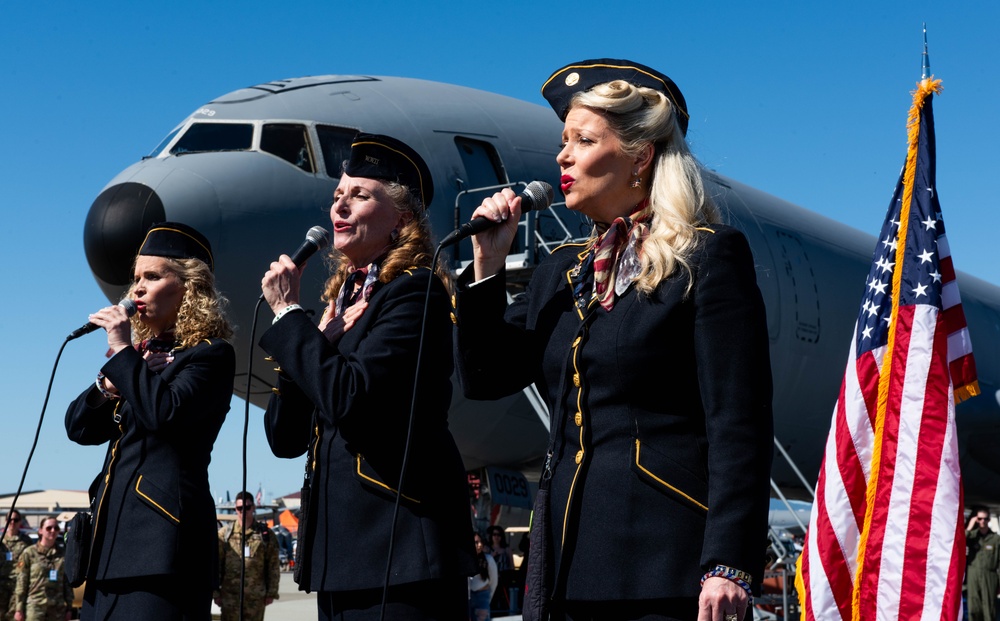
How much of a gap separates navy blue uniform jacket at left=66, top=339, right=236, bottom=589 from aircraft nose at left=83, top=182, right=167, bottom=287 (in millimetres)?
3549

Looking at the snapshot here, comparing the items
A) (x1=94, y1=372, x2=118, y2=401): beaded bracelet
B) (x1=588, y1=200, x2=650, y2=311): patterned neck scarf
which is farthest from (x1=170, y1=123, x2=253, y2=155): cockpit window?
(x1=588, y1=200, x2=650, y2=311): patterned neck scarf

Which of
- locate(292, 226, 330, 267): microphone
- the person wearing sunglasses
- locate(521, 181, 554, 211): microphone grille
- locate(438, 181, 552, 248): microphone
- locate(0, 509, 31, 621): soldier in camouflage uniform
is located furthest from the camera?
the person wearing sunglasses

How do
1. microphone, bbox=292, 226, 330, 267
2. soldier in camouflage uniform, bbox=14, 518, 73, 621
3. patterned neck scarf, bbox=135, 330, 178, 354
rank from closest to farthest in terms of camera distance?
1. microphone, bbox=292, 226, 330, 267
2. patterned neck scarf, bbox=135, 330, 178, 354
3. soldier in camouflage uniform, bbox=14, 518, 73, 621

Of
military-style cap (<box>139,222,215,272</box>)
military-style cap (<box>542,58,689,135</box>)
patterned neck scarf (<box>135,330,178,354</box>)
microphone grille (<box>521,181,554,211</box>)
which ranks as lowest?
patterned neck scarf (<box>135,330,178,354</box>)

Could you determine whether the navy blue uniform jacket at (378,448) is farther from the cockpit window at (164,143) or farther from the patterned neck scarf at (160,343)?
the cockpit window at (164,143)

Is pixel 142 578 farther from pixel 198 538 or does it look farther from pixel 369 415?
pixel 369 415

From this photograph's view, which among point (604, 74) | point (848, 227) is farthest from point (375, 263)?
point (848, 227)

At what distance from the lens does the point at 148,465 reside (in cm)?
352

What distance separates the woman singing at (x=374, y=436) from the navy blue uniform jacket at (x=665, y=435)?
2.00 feet

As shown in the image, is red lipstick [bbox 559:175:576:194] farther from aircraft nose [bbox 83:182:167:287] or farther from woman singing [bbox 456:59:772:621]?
aircraft nose [bbox 83:182:167:287]

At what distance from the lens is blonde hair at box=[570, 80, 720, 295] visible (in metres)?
2.32

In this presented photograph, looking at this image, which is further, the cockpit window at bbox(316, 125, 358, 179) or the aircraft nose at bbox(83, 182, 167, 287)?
the cockpit window at bbox(316, 125, 358, 179)

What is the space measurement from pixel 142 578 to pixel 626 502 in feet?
6.01

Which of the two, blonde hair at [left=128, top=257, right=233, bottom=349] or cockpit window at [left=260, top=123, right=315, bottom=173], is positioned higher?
cockpit window at [left=260, top=123, right=315, bottom=173]
